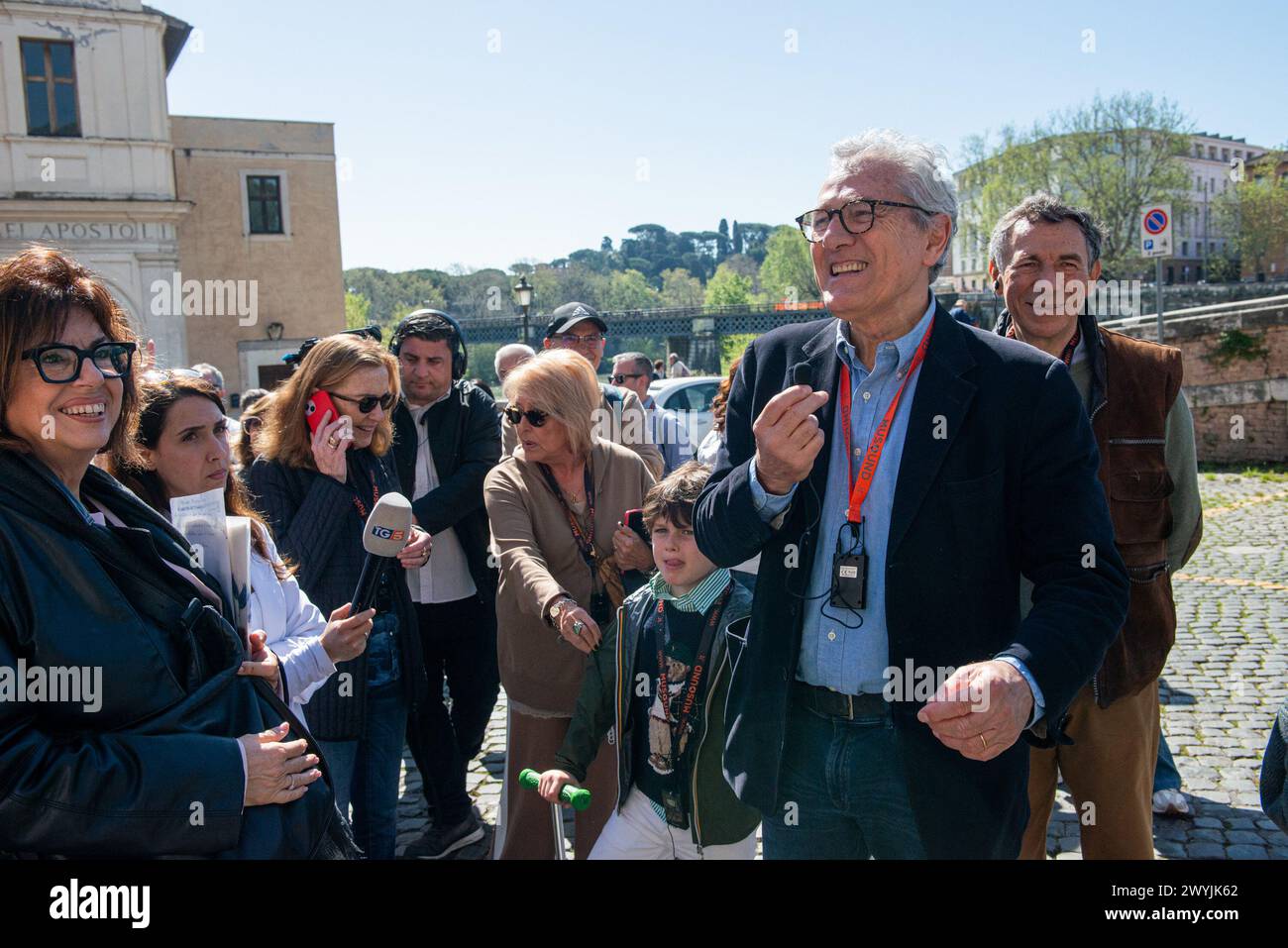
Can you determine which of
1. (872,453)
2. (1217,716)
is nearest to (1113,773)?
(872,453)

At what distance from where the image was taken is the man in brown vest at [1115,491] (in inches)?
117

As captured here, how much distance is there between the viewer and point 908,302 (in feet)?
7.42

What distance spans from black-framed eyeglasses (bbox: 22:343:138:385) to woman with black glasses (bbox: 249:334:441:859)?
1.54 metres

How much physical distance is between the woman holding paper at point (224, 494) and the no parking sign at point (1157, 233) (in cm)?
1012

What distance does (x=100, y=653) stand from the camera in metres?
1.77

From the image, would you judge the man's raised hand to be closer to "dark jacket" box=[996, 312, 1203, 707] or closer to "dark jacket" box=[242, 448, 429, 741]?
"dark jacket" box=[996, 312, 1203, 707]

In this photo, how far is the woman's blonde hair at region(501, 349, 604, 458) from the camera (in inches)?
145

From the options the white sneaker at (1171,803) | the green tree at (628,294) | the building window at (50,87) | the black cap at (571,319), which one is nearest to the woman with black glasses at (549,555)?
the black cap at (571,319)

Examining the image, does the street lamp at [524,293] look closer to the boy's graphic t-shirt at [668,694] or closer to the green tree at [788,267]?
the boy's graphic t-shirt at [668,694]

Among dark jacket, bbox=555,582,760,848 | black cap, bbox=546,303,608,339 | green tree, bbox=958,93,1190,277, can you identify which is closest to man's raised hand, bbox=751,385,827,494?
dark jacket, bbox=555,582,760,848

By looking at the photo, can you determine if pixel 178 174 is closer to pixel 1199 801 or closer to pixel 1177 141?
pixel 1199 801
